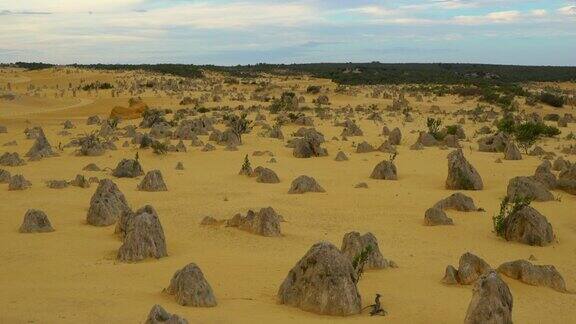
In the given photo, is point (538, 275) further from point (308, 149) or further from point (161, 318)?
point (308, 149)

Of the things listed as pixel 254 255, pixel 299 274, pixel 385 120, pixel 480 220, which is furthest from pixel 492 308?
pixel 385 120

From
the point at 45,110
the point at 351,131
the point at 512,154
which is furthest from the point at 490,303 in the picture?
the point at 45,110

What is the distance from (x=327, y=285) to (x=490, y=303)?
1.51 metres

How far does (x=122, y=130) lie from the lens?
2655 cm

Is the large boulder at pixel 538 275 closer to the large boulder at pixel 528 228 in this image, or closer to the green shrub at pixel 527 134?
the large boulder at pixel 528 228

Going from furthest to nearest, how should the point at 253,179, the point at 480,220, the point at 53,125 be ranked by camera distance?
the point at 53,125 → the point at 253,179 → the point at 480,220

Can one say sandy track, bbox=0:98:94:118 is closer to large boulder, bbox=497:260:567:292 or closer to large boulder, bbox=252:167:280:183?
large boulder, bbox=252:167:280:183

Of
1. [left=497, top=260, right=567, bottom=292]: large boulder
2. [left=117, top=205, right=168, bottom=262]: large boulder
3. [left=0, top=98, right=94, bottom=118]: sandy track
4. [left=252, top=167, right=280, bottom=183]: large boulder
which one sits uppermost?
[left=117, top=205, right=168, bottom=262]: large boulder

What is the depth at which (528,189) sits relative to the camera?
13172 millimetres

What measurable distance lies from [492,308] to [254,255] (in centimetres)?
378

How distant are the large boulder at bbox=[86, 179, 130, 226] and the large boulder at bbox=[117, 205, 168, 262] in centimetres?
189

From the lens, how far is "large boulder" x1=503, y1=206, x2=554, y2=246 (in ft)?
33.9

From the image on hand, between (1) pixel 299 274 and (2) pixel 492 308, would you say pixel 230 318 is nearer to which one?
(1) pixel 299 274

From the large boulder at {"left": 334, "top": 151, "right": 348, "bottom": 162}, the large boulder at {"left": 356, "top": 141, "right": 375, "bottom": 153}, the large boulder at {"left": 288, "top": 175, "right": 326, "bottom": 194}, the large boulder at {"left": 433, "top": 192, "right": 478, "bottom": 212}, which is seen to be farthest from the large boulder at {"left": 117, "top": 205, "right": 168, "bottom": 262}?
the large boulder at {"left": 356, "top": 141, "right": 375, "bottom": 153}
